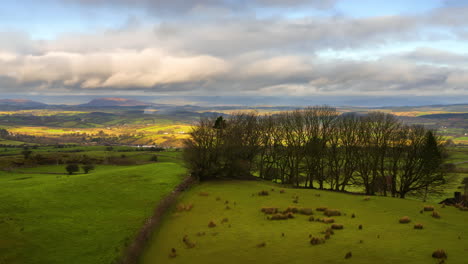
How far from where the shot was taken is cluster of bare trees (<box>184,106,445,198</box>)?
52781 mm

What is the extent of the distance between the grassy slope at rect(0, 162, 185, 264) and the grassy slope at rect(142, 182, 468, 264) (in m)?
4.03

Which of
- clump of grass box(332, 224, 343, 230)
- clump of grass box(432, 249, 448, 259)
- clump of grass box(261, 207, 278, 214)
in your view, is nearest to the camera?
clump of grass box(432, 249, 448, 259)

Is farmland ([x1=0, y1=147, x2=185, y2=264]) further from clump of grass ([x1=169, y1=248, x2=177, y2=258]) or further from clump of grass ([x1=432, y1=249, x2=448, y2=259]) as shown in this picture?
clump of grass ([x1=432, y1=249, x2=448, y2=259])

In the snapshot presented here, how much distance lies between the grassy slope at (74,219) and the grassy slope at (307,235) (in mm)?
4028

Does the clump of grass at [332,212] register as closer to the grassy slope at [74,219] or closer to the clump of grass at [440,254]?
the clump of grass at [440,254]

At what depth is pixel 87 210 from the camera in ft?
109

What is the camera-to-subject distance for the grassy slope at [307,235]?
2027 cm

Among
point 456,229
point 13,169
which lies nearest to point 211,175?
point 456,229

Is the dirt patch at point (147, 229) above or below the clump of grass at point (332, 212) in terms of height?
Answer: below

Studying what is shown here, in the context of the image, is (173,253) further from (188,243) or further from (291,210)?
(291,210)

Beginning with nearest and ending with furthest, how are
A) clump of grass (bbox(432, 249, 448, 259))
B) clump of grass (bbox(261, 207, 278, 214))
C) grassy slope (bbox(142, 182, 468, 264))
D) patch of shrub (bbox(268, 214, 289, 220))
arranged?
clump of grass (bbox(432, 249, 448, 259)) < grassy slope (bbox(142, 182, 468, 264)) < patch of shrub (bbox(268, 214, 289, 220)) < clump of grass (bbox(261, 207, 278, 214))

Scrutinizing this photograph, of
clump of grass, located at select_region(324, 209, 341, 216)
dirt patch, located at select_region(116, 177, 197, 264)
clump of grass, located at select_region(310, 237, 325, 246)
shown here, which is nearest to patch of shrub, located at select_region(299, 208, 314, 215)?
clump of grass, located at select_region(324, 209, 341, 216)

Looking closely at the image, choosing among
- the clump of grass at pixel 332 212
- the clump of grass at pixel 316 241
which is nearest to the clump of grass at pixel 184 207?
the clump of grass at pixel 332 212

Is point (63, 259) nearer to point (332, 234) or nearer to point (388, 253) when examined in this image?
point (332, 234)
